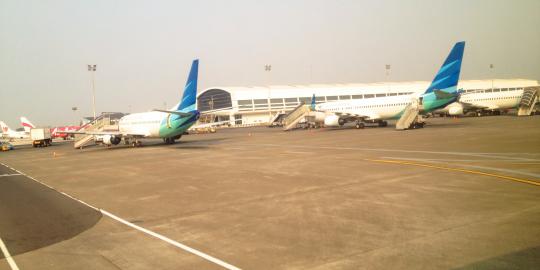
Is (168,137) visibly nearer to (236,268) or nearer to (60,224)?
(60,224)

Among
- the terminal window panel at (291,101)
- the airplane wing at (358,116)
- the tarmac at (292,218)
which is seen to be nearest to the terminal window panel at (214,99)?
the terminal window panel at (291,101)

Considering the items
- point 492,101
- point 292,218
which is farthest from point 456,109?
point 292,218

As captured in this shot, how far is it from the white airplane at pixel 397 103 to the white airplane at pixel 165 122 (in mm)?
21939

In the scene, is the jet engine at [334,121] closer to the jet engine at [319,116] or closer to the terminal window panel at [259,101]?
the jet engine at [319,116]

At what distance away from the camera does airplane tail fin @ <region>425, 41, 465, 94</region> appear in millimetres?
38062

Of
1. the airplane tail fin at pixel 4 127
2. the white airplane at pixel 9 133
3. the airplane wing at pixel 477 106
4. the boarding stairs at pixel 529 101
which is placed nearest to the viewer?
the boarding stairs at pixel 529 101

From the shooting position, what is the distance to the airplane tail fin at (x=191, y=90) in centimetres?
3362

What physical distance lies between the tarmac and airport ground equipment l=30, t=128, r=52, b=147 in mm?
41516

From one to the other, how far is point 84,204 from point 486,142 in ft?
75.1

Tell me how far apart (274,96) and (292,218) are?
109 m

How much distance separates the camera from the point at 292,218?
9.49m

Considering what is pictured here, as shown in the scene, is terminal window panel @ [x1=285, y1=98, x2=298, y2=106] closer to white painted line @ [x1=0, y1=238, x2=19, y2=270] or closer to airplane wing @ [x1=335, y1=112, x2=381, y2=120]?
airplane wing @ [x1=335, y1=112, x2=381, y2=120]

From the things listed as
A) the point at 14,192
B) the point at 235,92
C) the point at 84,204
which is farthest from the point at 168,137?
the point at 235,92

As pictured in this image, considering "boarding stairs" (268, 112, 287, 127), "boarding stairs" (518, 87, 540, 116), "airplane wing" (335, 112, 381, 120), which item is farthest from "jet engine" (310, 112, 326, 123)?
"boarding stairs" (518, 87, 540, 116)
